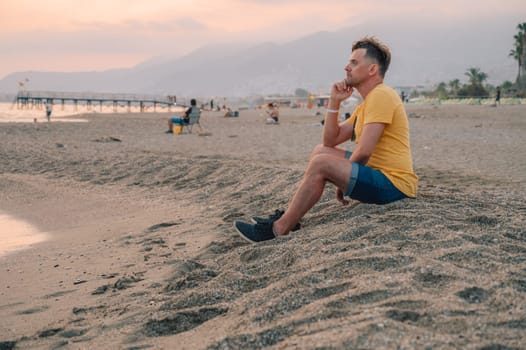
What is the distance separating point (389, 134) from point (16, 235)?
3.54 meters

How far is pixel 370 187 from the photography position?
3637 millimetres

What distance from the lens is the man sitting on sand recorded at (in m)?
3.53

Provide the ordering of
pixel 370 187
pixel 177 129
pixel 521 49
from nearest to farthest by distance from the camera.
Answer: pixel 370 187
pixel 177 129
pixel 521 49

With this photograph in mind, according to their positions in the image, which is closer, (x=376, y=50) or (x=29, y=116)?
(x=376, y=50)

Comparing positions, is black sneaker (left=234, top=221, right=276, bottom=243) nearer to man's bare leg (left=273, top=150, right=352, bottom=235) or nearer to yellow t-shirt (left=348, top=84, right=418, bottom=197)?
man's bare leg (left=273, top=150, right=352, bottom=235)

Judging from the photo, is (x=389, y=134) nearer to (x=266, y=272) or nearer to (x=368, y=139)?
(x=368, y=139)

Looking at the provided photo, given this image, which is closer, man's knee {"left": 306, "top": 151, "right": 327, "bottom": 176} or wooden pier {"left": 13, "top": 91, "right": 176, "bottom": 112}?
man's knee {"left": 306, "top": 151, "right": 327, "bottom": 176}

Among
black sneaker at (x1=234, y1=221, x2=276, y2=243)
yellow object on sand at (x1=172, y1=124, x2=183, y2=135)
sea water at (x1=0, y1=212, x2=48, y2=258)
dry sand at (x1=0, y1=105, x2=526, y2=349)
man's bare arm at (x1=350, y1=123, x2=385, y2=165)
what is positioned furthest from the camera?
yellow object on sand at (x1=172, y1=124, x2=183, y2=135)

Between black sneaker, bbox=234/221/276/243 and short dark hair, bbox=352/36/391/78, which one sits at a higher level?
short dark hair, bbox=352/36/391/78

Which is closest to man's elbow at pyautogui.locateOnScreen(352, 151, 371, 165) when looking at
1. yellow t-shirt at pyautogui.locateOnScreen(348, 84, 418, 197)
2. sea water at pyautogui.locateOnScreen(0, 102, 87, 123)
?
yellow t-shirt at pyautogui.locateOnScreen(348, 84, 418, 197)

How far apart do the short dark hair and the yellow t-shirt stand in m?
0.19

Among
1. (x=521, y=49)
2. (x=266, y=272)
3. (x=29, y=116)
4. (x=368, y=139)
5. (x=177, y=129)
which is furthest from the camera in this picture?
(x=521, y=49)

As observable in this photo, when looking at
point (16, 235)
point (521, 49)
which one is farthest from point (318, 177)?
point (521, 49)

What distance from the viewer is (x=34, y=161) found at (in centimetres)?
930
